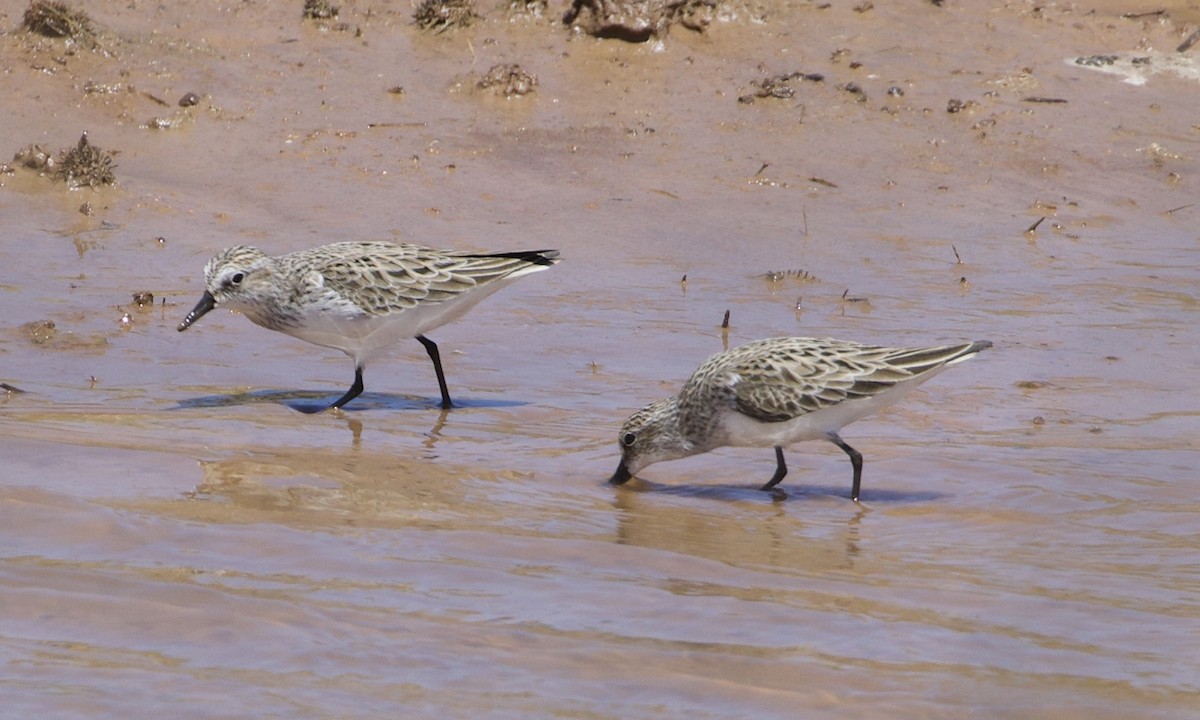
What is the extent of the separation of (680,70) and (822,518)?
8645 millimetres

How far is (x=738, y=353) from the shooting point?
876cm

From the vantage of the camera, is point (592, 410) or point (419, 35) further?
point (419, 35)

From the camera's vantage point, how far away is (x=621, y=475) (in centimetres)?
848

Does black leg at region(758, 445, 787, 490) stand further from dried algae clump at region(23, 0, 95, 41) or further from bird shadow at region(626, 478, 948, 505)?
dried algae clump at region(23, 0, 95, 41)

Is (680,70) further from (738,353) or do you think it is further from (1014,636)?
(1014,636)

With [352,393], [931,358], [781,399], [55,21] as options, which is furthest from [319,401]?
[55,21]

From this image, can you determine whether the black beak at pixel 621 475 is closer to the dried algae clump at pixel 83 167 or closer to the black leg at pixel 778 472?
the black leg at pixel 778 472

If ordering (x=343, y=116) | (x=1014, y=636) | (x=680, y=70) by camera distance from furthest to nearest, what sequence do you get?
1. (x=680, y=70)
2. (x=343, y=116)
3. (x=1014, y=636)

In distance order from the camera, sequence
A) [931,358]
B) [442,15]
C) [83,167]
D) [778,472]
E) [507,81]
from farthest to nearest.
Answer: [442,15]
[507,81]
[83,167]
[778,472]
[931,358]

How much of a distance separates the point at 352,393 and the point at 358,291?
0.63 m

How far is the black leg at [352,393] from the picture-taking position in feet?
31.9

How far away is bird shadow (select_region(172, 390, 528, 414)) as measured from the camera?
9562 millimetres

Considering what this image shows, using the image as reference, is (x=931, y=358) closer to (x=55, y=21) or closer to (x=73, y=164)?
(x=73, y=164)

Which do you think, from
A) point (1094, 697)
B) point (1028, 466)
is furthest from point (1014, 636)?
point (1028, 466)
